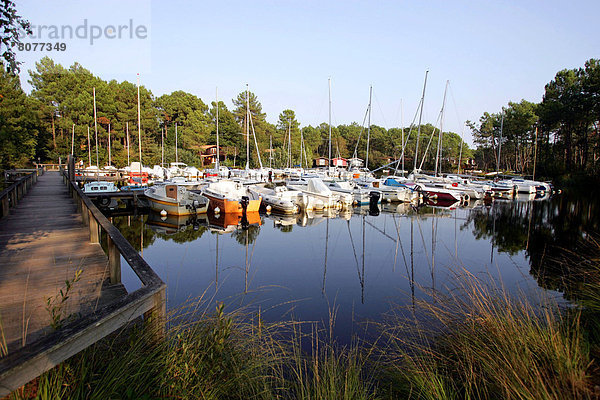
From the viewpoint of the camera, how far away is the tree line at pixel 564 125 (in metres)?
41.7

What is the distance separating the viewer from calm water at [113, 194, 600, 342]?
8.84 meters

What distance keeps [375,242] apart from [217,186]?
1264cm

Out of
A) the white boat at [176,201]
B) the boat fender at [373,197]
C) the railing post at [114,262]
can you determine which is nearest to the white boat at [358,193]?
the boat fender at [373,197]

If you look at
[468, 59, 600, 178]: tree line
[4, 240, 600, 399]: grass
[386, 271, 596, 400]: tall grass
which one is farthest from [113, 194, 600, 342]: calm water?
[468, 59, 600, 178]: tree line

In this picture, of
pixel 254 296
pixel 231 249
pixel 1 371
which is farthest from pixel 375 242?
pixel 1 371

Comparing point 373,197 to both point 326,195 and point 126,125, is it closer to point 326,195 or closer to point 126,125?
point 326,195

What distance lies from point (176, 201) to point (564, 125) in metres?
52.4

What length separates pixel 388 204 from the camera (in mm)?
31531

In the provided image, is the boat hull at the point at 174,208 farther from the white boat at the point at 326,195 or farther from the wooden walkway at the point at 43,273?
the wooden walkway at the point at 43,273

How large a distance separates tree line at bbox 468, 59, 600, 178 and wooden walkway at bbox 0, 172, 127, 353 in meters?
48.3

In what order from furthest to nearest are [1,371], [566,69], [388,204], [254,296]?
[566,69] < [388,204] < [254,296] < [1,371]

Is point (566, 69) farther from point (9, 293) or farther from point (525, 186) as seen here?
point (9, 293)

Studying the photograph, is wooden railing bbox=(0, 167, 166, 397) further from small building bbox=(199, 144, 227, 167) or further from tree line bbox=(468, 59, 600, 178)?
small building bbox=(199, 144, 227, 167)

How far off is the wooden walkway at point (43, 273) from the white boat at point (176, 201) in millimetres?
12034
